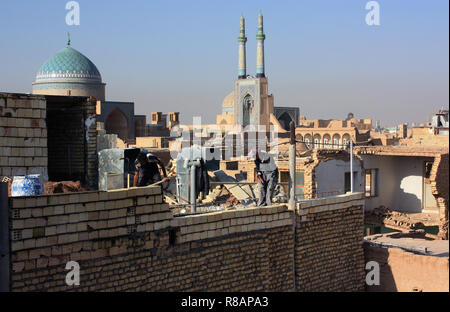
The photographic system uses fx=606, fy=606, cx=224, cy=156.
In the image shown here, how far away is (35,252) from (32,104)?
2.24 metres

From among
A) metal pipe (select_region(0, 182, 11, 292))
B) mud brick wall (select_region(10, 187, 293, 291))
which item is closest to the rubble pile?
mud brick wall (select_region(10, 187, 293, 291))

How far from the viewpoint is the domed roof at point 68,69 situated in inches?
1495

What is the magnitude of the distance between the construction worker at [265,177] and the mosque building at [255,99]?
42120mm

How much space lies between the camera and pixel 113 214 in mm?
5742

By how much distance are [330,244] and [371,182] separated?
7.35 m

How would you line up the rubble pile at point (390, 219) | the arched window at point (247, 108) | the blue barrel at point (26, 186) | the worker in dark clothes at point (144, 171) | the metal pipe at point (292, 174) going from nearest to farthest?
the blue barrel at point (26, 186) → the worker in dark clothes at point (144, 171) → the metal pipe at point (292, 174) → the rubble pile at point (390, 219) → the arched window at point (247, 108)

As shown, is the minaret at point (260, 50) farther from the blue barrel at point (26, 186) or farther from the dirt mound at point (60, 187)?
the blue barrel at point (26, 186)

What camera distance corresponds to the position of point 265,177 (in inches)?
316

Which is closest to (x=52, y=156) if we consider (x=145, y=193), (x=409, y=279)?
(x=145, y=193)

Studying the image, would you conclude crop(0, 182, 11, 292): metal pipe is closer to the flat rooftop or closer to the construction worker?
the construction worker

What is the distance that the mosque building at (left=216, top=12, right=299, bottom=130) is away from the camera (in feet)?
170

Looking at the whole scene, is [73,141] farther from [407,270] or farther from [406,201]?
[406,201]

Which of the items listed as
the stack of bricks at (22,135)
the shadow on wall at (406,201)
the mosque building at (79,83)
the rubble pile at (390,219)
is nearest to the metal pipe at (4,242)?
the stack of bricks at (22,135)
